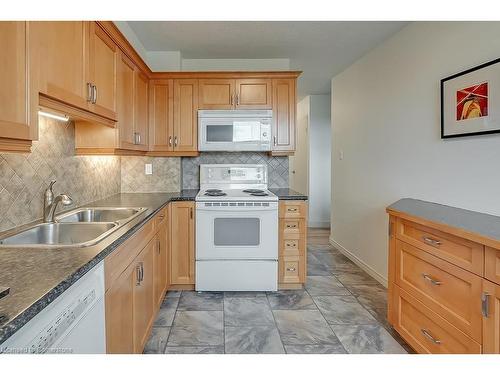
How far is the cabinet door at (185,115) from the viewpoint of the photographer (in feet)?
9.82

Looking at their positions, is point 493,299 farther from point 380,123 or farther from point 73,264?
point 380,123

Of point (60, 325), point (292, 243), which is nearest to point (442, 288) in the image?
point (292, 243)

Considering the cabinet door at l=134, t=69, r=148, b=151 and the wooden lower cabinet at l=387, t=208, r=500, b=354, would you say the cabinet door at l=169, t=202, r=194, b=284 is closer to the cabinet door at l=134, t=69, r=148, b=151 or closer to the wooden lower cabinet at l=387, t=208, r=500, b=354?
the cabinet door at l=134, t=69, r=148, b=151

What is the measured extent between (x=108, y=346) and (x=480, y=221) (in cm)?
190

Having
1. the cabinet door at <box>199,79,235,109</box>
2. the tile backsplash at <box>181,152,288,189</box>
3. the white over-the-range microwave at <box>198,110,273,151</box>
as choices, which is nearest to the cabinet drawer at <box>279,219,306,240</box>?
the tile backsplash at <box>181,152,288,189</box>

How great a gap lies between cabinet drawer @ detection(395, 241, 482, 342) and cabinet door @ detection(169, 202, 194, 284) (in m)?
1.75

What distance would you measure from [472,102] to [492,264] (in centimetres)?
111

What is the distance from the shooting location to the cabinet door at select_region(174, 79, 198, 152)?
2.99 m

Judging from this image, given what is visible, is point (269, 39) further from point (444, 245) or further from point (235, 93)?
point (444, 245)

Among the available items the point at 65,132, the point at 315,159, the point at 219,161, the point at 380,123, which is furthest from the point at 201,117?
the point at 315,159

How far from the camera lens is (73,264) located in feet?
3.16

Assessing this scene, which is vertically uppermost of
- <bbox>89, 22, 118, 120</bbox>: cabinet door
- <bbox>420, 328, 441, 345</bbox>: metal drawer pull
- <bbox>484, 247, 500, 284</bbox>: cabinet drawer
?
<bbox>89, 22, 118, 120</bbox>: cabinet door

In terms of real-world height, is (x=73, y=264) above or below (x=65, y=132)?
below

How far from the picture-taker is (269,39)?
2.85 metres
